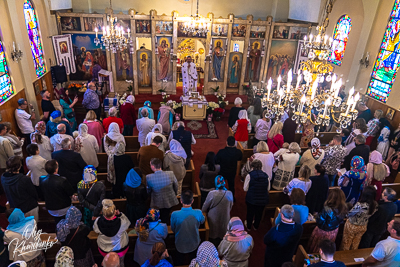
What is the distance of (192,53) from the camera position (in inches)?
664

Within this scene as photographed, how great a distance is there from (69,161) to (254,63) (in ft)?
36.1

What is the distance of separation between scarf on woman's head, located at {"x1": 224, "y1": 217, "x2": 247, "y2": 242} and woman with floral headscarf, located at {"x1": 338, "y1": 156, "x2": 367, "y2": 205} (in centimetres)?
285

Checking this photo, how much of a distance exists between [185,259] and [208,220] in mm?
725

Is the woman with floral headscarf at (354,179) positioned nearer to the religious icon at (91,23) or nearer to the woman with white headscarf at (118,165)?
the woman with white headscarf at (118,165)

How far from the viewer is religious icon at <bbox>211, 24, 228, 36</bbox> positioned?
12977 mm

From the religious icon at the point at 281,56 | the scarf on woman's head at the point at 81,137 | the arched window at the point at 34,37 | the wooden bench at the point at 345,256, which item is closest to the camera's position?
the wooden bench at the point at 345,256

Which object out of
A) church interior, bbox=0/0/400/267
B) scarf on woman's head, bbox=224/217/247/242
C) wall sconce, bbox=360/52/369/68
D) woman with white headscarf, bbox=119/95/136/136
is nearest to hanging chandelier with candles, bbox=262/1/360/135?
scarf on woman's head, bbox=224/217/247/242

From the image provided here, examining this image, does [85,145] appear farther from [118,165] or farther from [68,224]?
[68,224]

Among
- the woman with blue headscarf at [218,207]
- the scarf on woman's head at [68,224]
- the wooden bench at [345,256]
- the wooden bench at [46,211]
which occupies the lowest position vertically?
the wooden bench at [46,211]

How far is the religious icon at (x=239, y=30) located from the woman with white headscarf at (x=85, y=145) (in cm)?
972

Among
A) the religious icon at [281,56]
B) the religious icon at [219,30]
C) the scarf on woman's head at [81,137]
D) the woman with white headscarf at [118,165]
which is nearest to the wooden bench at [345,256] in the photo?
the woman with white headscarf at [118,165]

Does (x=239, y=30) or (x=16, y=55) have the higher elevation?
(x=239, y=30)

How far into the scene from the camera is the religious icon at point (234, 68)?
13609 millimetres

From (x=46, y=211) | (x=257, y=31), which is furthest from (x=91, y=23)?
(x=46, y=211)
